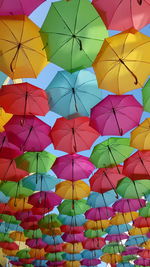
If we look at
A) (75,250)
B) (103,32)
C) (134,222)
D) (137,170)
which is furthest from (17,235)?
(103,32)

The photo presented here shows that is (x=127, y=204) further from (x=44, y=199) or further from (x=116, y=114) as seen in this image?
(x=116, y=114)

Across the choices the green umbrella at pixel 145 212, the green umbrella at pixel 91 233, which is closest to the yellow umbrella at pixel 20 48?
the green umbrella at pixel 145 212

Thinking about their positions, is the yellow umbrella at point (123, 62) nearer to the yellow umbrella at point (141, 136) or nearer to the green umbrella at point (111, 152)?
the yellow umbrella at point (141, 136)

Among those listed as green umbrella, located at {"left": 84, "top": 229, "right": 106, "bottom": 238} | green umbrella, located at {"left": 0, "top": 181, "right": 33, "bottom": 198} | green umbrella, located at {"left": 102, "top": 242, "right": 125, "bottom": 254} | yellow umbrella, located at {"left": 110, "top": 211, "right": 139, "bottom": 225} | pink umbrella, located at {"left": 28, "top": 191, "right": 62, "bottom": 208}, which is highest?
green umbrella, located at {"left": 0, "top": 181, "right": 33, "bottom": 198}

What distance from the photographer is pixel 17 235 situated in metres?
13.8

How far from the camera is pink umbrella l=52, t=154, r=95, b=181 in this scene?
8.23 m

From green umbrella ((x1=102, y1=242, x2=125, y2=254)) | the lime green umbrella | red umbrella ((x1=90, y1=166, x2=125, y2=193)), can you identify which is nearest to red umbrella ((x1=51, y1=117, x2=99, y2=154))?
the lime green umbrella

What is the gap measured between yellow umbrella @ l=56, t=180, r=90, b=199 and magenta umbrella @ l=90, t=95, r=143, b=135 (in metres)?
3.15

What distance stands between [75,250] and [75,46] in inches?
492

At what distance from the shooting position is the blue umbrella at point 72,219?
451 inches

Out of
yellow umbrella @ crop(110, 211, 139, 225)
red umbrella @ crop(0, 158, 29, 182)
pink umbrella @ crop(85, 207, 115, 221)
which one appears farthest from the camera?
yellow umbrella @ crop(110, 211, 139, 225)

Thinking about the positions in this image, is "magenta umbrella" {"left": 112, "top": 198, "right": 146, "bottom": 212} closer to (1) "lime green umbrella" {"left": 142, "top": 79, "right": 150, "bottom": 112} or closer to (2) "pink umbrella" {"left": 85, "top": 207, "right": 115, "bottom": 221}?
(2) "pink umbrella" {"left": 85, "top": 207, "right": 115, "bottom": 221}

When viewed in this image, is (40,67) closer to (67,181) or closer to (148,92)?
(148,92)

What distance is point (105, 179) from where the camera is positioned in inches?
354
